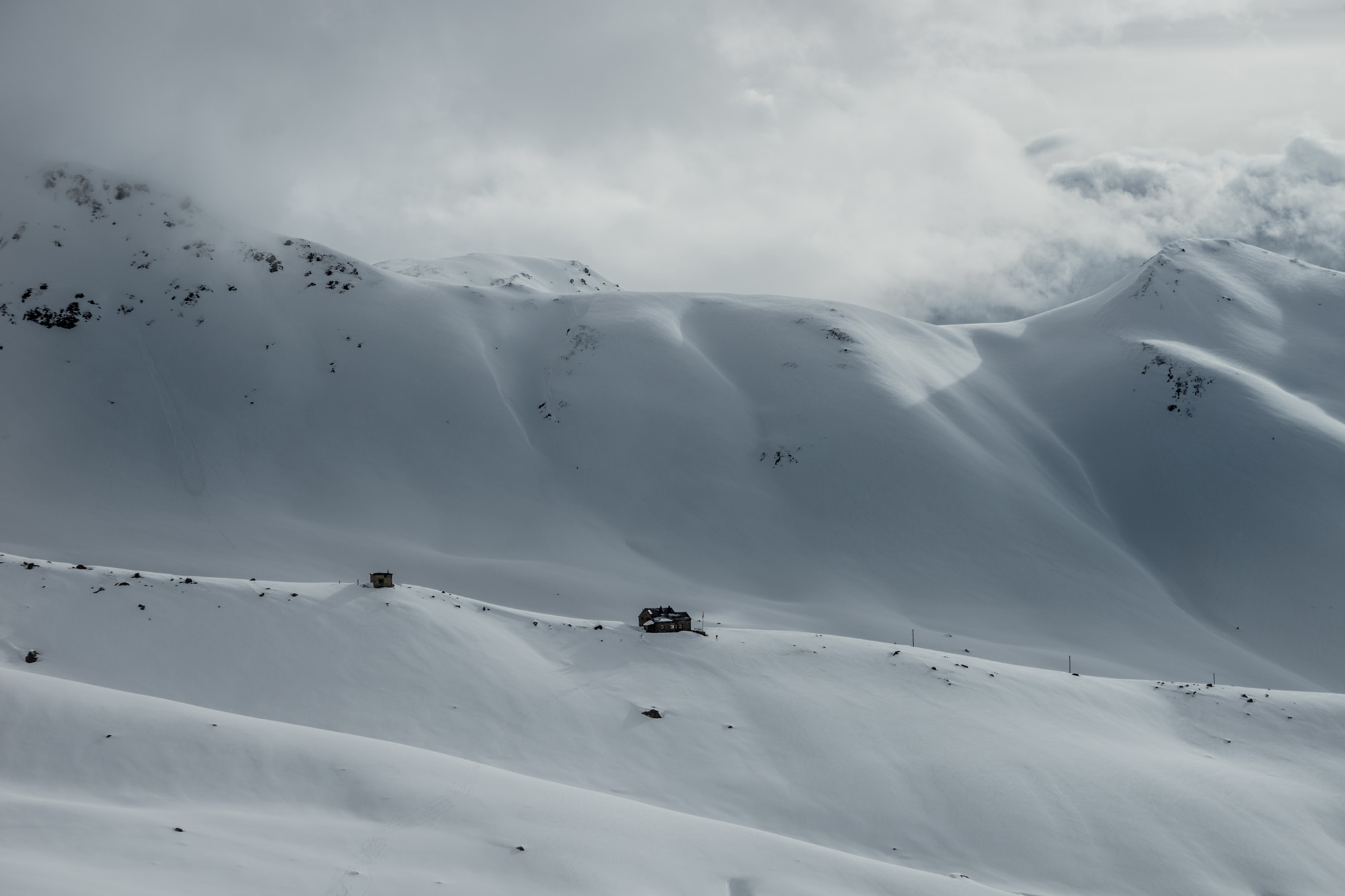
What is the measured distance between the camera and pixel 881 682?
37844mm

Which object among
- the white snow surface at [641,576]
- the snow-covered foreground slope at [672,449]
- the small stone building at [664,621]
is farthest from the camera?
the snow-covered foreground slope at [672,449]

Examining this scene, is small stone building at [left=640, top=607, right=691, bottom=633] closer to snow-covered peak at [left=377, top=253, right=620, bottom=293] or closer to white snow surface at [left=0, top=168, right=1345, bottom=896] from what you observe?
white snow surface at [left=0, top=168, right=1345, bottom=896]

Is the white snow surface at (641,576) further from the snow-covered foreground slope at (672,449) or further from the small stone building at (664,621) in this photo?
the small stone building at (664,621)

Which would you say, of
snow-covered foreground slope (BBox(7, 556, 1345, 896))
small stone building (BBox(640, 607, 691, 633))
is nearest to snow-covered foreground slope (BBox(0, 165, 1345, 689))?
small stone building (BBox(640, 607, 691, 633))

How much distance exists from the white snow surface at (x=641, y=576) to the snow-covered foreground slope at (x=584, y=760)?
0.53 ft

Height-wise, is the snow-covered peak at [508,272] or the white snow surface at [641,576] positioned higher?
the snow-covered peak at [508,272]

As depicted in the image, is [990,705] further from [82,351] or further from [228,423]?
[82,351]

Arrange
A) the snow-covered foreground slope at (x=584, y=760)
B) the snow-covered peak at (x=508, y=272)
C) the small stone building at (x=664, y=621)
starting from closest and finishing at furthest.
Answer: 1. the snow-covered foreground slope at (x=584, y=760)
2. the small stone building at (x=664, y=621)
3. the snow-covered peak at (x=508, y=272)

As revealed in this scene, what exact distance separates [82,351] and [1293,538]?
101000 millimetres

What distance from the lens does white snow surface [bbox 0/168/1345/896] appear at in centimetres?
2314

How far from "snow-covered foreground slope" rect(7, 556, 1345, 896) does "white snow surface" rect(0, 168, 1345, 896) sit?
162mm

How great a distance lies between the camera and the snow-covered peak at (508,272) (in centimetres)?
12875

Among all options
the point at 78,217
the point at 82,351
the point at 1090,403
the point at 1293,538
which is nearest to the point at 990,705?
the point at 1293,538

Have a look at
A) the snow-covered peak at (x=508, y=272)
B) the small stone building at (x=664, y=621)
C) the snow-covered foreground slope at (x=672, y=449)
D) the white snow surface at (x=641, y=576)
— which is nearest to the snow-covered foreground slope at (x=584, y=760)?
the white snow surface at (x=641, y=576)
